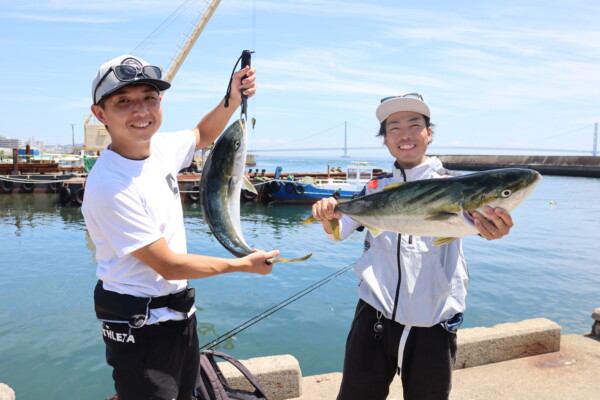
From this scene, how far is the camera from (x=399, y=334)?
2916 mm

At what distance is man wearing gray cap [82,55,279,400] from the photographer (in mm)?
2334

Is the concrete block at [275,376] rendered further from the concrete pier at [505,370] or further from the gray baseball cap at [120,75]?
the gray baseball cap at [120,75]

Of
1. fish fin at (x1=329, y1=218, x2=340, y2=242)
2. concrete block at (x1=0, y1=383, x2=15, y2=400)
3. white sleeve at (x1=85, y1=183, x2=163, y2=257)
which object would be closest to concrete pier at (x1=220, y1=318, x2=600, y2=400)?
concrete block at (x1=0, y1=383, x2=15, y2=400)

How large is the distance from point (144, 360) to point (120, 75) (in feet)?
5.07

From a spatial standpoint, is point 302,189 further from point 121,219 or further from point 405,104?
point 121,219

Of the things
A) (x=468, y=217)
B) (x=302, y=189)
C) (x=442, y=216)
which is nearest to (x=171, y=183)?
(x=442, y=216)

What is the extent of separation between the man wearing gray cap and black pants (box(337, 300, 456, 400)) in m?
0.96

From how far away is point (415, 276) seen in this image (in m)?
2.93

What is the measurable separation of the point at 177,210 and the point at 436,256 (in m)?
1.67

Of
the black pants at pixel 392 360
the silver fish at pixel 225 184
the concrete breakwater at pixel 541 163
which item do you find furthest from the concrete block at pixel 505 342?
the concrete breakwater at pixel 541 163

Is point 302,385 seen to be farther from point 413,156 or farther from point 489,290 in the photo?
point 489,290

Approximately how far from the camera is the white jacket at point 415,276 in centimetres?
288

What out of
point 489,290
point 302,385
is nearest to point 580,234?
point 489,290

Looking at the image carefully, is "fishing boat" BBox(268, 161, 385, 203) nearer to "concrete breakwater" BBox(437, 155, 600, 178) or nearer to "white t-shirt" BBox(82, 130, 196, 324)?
"white t-shirt" BBox(82, 130, 196, 324)
